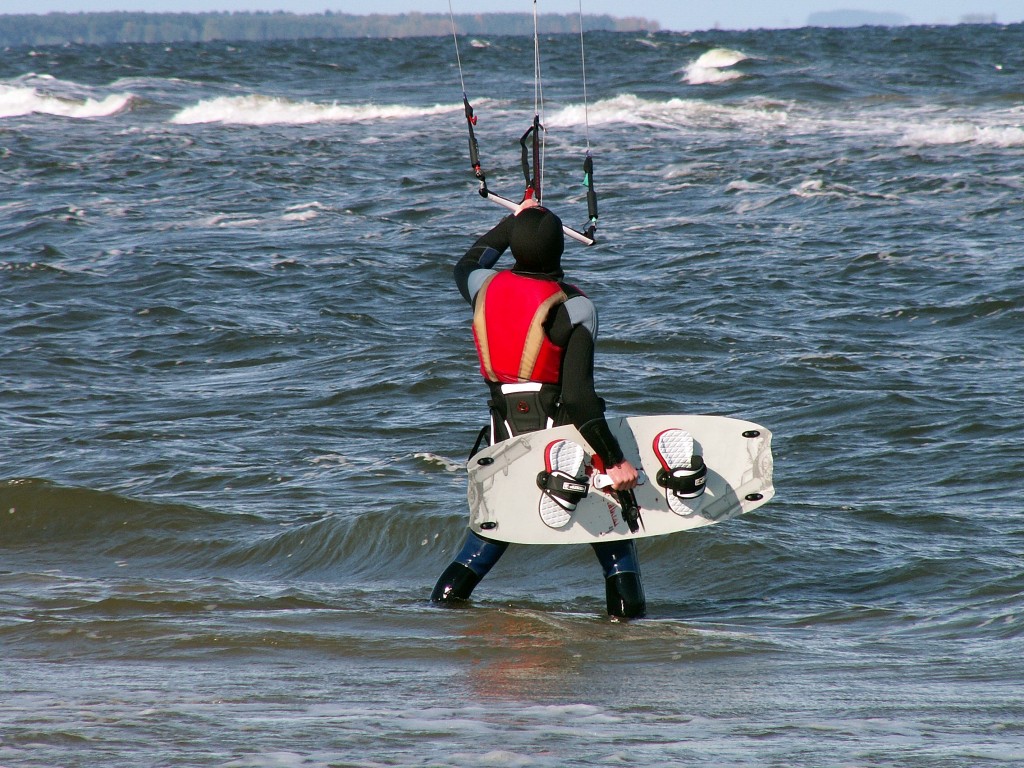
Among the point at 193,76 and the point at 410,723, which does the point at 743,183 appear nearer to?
the point at 410,723

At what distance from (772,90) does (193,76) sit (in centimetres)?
2166

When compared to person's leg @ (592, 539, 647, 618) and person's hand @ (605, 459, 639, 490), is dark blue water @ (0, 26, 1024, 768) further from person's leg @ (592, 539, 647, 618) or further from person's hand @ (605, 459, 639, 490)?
person's hand @ (605, 459, 639, 490)

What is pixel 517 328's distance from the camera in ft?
16.6

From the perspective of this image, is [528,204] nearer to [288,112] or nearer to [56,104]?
[288,112]

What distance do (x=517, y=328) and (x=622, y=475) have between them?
2.55 ft

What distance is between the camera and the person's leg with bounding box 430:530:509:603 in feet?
18.1

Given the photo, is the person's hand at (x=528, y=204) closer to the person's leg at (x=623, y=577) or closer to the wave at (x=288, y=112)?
the person's leg at (x=623, y=577)

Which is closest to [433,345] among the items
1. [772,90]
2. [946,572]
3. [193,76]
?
[946,572]

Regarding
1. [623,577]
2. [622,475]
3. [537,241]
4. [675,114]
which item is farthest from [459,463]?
[675,114]

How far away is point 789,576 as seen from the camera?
6738 mm

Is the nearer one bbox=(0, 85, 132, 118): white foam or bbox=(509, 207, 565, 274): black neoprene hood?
bbox=(509, 207, 565, 274): black neoprene hood

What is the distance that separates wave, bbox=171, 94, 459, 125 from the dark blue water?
8.82 metres

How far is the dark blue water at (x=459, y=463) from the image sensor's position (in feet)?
13.1

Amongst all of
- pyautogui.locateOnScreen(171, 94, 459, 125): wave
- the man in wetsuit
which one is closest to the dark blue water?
the man in wetsuit
